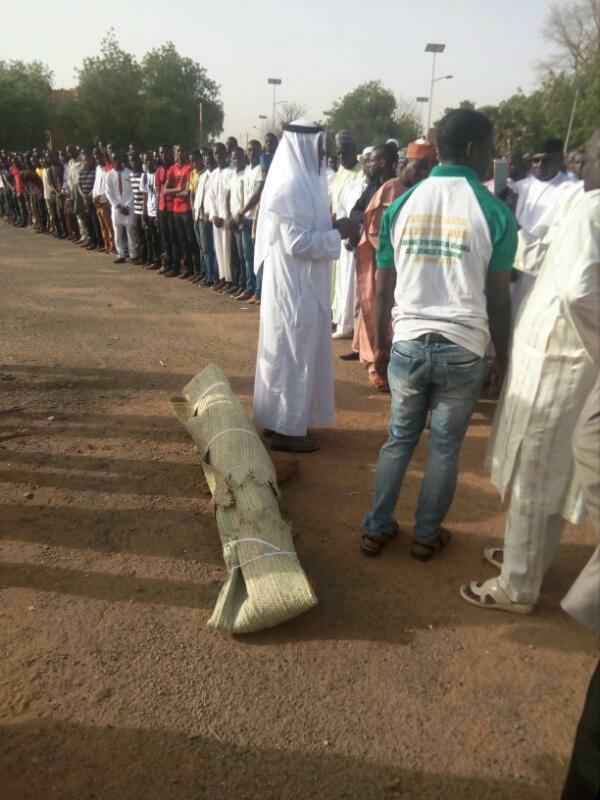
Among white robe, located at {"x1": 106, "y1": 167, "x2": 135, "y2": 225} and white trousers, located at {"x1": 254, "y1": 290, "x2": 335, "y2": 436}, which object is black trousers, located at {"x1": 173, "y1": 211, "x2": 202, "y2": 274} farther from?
white trousers, located at {"x1": 254, "y1": 290, "x2": 335, "y2": 436}

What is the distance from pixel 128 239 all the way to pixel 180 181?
8.19 feet

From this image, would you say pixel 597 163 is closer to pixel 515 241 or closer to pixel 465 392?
pixel 515 241

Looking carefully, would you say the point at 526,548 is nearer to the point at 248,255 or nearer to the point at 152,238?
the point at 248,255

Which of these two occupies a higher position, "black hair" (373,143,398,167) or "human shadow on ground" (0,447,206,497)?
"black hair" (373,143,398,167)

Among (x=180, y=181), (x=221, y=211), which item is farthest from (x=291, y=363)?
(x=180, y=181)

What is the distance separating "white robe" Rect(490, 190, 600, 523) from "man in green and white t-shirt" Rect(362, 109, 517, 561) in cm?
16

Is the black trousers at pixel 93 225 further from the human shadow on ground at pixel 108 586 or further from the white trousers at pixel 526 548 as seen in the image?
the white trousers at pixel 526 548

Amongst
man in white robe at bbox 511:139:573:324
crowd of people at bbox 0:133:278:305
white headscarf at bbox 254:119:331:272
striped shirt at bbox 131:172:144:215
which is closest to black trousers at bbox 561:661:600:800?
white headscarf at bbox 254:119:331:272

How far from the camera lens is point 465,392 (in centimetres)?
249

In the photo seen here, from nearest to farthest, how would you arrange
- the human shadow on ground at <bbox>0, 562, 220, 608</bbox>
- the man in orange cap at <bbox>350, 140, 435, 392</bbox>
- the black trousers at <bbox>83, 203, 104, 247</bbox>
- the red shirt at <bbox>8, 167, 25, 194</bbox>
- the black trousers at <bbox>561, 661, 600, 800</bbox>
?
the black trousers at <bbox>561, 661, 600, 800</bbox>
the human shadow on ground at <bbox>0, 562, 220, 608</bbox>
the man in orange cap at <bbox>350, 140, 435, 392</bbox>
the black trousers at <bbox>83, 203, 104, 247</bbox>
the red shirt at <bbox>8, 167, 25, 194</bbox>

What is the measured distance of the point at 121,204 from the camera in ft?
36.5

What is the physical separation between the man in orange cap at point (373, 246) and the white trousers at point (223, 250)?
154 inches

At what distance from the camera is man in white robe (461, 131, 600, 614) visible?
191 cm

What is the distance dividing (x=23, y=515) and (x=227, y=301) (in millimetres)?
5795
